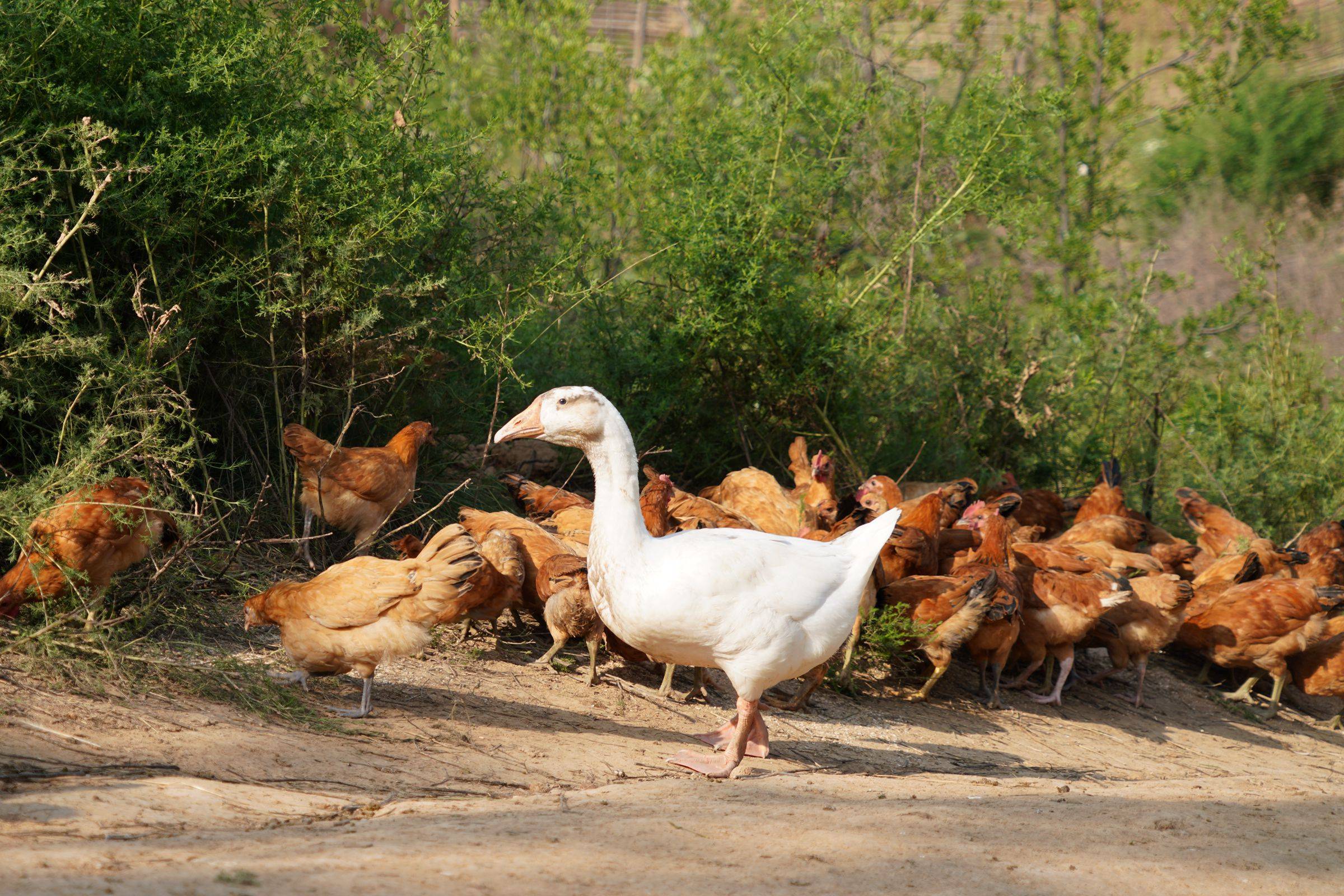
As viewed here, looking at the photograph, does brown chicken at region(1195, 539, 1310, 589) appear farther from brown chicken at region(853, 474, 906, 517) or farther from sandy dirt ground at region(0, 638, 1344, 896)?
brown chicken at region(853, 474, 906, 517)

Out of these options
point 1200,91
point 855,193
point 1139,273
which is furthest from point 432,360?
point 1139,273

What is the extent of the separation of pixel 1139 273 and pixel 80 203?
1765 centimetres

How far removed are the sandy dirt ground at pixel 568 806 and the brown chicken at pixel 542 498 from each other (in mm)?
1500

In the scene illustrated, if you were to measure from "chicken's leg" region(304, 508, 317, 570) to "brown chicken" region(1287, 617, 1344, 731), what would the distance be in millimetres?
7652

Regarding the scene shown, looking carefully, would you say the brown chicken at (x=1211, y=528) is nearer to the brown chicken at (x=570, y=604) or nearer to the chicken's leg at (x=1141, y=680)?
the chicken's leg at (x=1141, y=680)

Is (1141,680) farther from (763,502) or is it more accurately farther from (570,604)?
(570,604)

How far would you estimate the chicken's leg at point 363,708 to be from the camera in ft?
18.8

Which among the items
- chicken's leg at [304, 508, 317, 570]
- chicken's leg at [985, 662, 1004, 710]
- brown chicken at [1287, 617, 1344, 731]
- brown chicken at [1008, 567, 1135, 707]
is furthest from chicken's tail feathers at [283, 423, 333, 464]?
brown chicken at [1287, 617, 1344, 731]

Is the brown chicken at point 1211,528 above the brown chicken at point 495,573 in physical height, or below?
above

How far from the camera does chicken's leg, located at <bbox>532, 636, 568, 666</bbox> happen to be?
6.99m

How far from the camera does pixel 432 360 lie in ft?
27.0

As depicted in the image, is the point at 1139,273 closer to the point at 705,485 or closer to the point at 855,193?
the point at 855,193

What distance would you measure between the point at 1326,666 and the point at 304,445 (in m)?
8.04

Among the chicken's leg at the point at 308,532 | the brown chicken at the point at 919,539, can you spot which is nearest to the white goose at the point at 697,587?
the brown chicken at the point at 919,539
